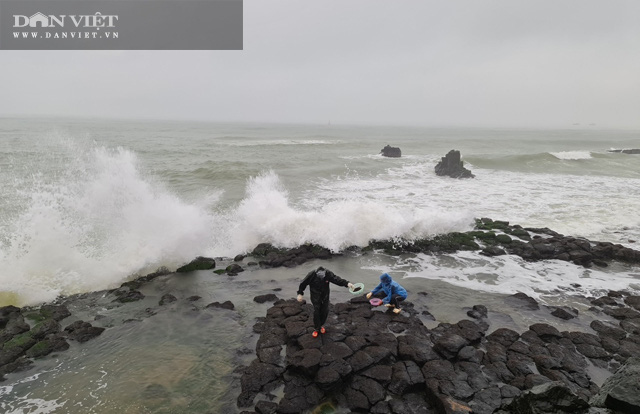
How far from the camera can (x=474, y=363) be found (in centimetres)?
677

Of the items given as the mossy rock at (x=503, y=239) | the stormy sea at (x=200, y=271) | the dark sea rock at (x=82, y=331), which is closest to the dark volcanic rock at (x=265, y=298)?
the stormy sea at (x=200, y=271)

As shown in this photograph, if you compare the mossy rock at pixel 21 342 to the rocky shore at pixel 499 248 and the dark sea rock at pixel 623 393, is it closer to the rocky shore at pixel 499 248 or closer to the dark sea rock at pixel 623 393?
the rocky shore at pixel 499 248

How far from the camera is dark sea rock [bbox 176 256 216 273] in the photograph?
1197 centimetres

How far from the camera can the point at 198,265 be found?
479 inches

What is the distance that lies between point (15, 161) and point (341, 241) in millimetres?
33366

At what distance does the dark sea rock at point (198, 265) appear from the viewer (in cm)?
1197

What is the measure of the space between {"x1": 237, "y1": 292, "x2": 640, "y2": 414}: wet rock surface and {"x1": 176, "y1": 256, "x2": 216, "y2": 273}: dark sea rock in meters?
4.57

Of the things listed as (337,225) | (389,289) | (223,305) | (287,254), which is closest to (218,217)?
(287,254)

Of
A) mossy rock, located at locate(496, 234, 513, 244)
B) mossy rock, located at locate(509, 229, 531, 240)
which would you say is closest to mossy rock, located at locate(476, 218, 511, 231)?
mossy rock, located at locate(509, 229, 531, 240)

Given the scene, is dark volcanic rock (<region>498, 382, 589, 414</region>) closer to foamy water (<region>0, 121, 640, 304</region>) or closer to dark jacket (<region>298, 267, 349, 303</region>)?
dark jacket (<region>298, 267, 349, 303</region>)

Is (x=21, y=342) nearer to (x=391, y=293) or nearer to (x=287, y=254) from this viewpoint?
(x=287, y=254)

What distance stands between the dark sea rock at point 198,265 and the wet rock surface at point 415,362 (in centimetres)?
457

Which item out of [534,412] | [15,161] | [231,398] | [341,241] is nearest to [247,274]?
[341,241]

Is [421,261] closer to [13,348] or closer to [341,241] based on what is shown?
[341,241]
